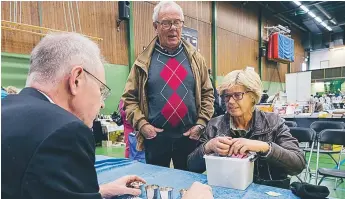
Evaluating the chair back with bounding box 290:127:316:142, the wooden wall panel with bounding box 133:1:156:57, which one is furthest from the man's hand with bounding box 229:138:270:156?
the wooden wall panel with bounding box 133:1:156:57

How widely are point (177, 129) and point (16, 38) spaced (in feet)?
15.5

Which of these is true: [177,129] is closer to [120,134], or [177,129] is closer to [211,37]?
[120,134]

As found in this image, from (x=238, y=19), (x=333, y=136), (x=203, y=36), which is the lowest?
(x=333, y=136)

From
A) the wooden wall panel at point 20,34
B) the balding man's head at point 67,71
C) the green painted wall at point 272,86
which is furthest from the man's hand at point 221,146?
the green painted wall at point 272,86

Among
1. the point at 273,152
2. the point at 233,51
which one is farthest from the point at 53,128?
the point at 233,51

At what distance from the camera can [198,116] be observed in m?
1.93

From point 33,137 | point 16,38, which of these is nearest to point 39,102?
point 33,137

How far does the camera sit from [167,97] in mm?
1851

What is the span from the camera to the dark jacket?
1.39m

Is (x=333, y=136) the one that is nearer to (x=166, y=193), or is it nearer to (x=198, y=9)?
(x=166, y=193)

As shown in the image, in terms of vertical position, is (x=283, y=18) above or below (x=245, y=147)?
above

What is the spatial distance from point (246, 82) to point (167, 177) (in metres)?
0.74

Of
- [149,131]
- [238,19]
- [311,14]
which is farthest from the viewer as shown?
[311,14]

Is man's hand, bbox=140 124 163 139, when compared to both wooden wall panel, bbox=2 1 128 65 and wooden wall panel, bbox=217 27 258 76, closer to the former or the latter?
wooden wall panel, bbox=2 1 128 65
